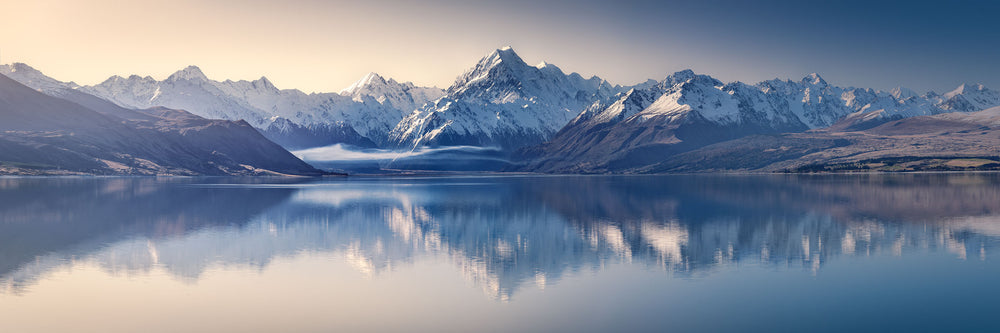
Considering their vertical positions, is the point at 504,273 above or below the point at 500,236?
below

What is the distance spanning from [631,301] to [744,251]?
90.5 ft

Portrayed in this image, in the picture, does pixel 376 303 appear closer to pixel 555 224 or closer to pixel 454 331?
pixel 454 331

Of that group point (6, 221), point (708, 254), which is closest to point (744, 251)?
point (708, 254)

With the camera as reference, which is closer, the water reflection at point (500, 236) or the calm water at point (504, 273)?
the calm water at point (504, 273)

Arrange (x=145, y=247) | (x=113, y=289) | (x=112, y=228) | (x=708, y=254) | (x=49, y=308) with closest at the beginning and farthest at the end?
1. (x=49, y=308)
2. (x=113, y=289)
3. (x=708, y=254)
4. (x=145, y=247)
5. (x=112, y=228)

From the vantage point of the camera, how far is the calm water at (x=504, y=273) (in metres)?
39.7

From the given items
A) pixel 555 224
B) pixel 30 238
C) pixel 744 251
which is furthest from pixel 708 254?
pixel 30 238

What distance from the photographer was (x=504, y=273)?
55.2m

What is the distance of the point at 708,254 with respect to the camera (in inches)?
2539

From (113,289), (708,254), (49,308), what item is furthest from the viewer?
(708,254)

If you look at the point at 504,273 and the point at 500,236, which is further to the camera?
the point at 500,236

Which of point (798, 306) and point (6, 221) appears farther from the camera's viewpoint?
point (6, 221)

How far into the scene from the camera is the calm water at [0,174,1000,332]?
1561 inches

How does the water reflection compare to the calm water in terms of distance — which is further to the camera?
the water reflection
